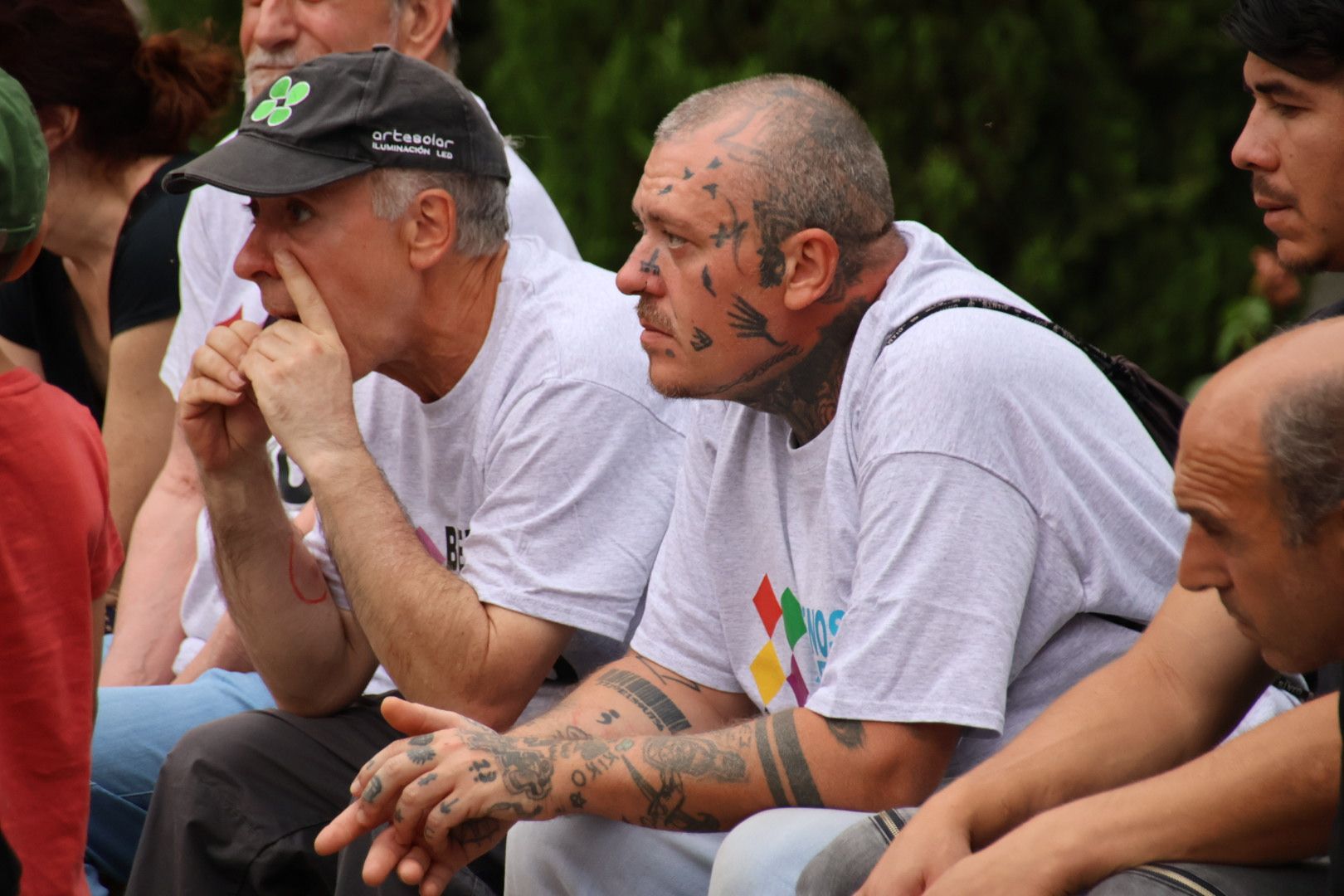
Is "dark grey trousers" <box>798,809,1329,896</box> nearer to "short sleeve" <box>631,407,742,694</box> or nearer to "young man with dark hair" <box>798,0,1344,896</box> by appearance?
"young man with dark hair" <box>798,0,1344,896</box>

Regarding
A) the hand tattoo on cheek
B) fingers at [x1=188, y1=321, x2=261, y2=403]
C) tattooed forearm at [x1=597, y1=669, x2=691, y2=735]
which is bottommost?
tattooed forearm at [x1=597, y1=669, x2=691, y2=735]

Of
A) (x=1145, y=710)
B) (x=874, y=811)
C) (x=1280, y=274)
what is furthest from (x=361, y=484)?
(x=1280, y=274)

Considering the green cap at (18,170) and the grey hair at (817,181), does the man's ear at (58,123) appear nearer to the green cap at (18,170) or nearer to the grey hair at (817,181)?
the green cap at (18,170)

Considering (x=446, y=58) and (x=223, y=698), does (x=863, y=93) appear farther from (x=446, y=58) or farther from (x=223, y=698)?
(x=223, y=698)

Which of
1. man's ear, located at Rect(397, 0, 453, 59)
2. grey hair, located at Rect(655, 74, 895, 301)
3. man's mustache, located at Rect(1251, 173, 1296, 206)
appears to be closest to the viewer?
grey hair, located at Rect(655, 74, 895, 301)

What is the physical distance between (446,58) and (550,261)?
55.9 inches

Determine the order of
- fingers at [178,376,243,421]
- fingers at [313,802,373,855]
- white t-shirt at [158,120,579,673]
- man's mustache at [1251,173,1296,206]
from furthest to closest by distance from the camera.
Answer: white t-shirt at [158,120,579,673] → fingers at [178,376,243,421] → man's mustache at [1251,173,1296,206] → fingers at [313,802,373,855]

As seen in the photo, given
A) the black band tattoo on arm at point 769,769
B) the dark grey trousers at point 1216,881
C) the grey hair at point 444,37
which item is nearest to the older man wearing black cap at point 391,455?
the black band tattoo on arm at point 769,769

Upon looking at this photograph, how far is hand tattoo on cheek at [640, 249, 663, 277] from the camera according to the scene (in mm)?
3031

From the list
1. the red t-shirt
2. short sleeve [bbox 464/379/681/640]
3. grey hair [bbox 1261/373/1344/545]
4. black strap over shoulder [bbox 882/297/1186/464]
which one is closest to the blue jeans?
short sleeve [bbox 464/379/681/640]

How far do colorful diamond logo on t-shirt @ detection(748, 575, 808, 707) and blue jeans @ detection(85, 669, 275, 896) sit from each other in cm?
A: 128

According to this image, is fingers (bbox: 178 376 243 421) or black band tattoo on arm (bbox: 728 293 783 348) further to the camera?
fingers (bbox: 178 376 243 421)

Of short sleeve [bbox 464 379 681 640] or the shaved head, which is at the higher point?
the shaved head

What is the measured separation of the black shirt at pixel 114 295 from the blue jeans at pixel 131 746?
128 cm
